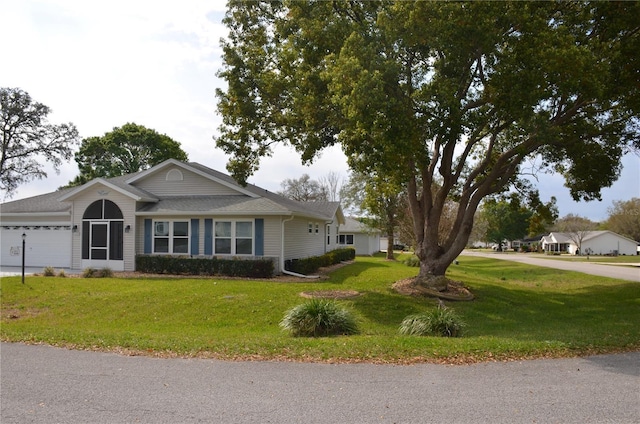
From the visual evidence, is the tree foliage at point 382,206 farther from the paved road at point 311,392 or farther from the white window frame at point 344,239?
the paved road at point 311,392

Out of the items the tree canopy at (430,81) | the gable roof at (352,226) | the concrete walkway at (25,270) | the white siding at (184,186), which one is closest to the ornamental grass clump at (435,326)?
the tree canopy at (430,81)

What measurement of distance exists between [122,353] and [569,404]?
6.62 metres

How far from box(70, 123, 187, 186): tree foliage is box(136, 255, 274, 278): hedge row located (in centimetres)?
3022

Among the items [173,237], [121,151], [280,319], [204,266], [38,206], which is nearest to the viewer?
[280,319]

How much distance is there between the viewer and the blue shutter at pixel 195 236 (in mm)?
20719

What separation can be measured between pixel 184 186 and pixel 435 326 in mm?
16156

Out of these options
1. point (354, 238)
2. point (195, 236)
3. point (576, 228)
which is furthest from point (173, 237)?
point (576, 228)

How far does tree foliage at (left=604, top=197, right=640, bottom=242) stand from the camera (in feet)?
234

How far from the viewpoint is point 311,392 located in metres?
5.72

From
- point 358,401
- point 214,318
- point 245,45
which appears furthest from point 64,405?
point 245,45

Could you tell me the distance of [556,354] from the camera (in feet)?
25.1

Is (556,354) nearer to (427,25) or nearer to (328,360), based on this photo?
(328,360)

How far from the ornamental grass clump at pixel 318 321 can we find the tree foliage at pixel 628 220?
7689cm

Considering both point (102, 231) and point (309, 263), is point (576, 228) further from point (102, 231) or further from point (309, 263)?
point (102, 231)
